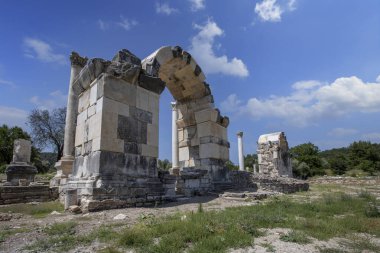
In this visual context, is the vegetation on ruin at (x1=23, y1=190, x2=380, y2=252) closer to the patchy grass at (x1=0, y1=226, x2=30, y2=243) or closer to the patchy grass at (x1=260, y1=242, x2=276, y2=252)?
the patchy grass at (x1=260, y1=242, x2=276, y2=252)

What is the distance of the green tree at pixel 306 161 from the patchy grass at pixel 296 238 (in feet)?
125

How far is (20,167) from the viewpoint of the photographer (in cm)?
1509

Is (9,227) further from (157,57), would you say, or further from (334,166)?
(334,166)

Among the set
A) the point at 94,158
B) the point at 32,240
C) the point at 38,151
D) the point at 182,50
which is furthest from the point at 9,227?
the point at 38,151

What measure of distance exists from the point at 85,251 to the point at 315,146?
158 ft

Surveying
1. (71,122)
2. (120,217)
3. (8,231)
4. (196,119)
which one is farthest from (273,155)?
(8,231)

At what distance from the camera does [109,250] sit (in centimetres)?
279

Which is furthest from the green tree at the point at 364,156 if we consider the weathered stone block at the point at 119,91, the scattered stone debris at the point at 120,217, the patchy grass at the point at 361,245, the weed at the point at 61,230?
the weed at the point at 61,230

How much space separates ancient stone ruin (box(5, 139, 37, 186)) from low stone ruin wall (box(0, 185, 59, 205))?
22.5 feet

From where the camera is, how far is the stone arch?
9898mm

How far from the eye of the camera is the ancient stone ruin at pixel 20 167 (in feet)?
48.7

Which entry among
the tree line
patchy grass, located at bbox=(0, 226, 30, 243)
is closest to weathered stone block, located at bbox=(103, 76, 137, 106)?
patchy grass, located at bbox=(0, 226, 30, 243)

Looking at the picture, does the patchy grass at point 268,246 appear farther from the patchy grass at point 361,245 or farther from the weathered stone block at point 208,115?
the weathered stone block at point 208,115

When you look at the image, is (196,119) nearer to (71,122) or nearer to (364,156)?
(71,122)
